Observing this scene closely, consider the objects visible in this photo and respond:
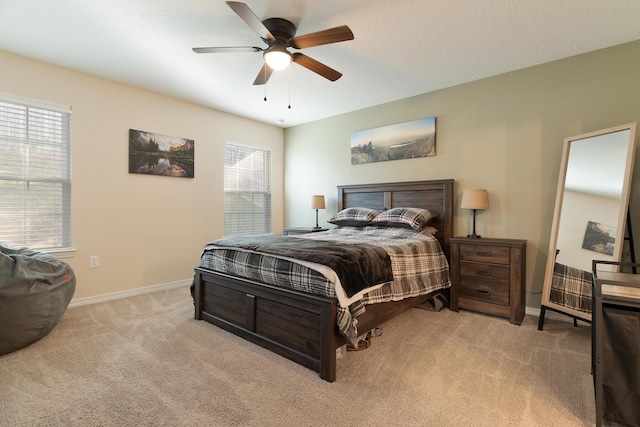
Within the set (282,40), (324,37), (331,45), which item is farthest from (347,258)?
(331,45)

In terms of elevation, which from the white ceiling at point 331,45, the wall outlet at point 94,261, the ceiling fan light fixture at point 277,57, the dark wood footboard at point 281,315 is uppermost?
the white ceiling at point 331,45

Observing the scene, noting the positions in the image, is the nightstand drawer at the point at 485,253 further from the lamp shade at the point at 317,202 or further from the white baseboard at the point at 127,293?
the white baseboard at the point at 127,293

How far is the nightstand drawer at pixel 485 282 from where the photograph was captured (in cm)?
Result: 296

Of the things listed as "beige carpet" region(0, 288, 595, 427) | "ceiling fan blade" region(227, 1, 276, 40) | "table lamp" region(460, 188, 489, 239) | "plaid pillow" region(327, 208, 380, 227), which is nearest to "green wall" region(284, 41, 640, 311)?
"table lamp" region(460, 188, 489, 239)

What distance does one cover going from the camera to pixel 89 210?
3.44 m

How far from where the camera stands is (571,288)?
2680 millimetres

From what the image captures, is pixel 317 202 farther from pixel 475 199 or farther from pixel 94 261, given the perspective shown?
pixel 94 261

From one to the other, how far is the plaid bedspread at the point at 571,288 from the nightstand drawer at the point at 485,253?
16.7 inches

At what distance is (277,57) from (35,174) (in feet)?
9.17

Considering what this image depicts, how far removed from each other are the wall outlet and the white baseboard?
0.35 m

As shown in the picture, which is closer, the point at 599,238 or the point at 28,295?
the point at 28,295

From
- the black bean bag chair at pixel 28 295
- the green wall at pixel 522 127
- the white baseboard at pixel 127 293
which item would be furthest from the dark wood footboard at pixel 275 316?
the green wall at pixel 522 127

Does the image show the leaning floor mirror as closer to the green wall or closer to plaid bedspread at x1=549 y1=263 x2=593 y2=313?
plaid bedspread at x1=549 y1=263 x2=593 y2=313

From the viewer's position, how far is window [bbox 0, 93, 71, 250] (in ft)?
9.76
